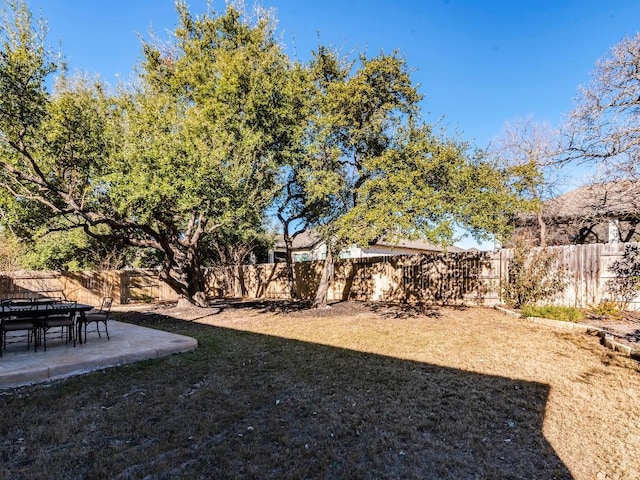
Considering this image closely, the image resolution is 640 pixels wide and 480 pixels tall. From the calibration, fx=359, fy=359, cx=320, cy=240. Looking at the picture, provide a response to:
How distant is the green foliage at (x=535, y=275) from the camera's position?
997 cm

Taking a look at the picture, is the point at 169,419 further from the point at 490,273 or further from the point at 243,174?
the point at 490,273

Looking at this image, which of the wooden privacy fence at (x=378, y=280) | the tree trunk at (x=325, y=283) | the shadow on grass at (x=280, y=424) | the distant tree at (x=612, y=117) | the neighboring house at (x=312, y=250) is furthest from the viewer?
the neighboring house at (x=312, y=250)

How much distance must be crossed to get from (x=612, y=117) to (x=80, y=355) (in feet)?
40.9

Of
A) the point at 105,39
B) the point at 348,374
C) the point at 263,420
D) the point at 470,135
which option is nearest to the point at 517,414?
the point at 348,374

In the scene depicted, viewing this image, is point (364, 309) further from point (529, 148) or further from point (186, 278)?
point (529, 148)

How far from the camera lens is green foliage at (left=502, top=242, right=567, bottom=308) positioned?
9.97 m

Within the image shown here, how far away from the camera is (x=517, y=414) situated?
378cm

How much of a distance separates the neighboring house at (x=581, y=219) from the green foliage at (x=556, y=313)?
147 inches

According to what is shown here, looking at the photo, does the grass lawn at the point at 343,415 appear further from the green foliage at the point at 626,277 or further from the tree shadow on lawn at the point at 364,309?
the tree shadow on lawn at the point at 364,309

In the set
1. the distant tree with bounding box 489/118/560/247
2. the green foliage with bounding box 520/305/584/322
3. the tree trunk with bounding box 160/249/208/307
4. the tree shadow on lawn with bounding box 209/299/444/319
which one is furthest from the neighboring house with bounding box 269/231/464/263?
the green foliage with bounding box 520/305/584/322

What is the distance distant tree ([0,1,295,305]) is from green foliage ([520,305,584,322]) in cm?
772

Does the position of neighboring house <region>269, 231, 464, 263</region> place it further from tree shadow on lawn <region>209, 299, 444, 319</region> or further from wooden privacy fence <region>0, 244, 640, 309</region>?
tree shadow on lawn <region>209, 299, 444, 319</region>

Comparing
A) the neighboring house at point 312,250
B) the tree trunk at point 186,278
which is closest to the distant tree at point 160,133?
the tree trunk at point 186,278

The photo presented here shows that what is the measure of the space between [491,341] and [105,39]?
13.6 metres
